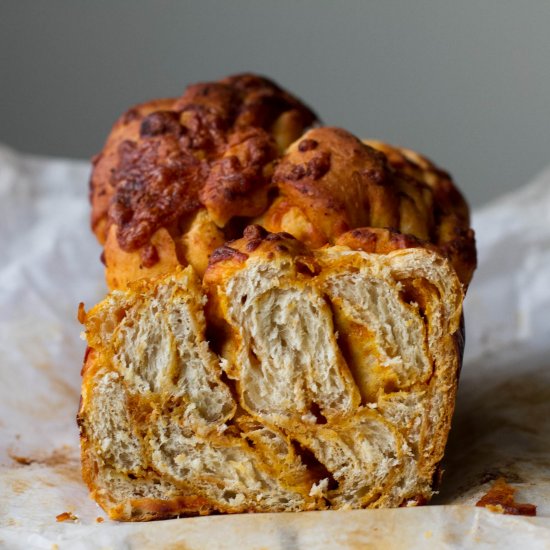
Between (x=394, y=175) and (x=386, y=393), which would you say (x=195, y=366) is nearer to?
(x=386, y=393)

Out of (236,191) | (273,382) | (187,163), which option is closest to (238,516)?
(273,382)

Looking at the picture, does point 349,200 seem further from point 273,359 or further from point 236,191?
point 273,359

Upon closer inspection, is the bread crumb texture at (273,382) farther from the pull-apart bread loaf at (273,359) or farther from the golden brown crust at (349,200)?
the golden brown crust at (349,200)

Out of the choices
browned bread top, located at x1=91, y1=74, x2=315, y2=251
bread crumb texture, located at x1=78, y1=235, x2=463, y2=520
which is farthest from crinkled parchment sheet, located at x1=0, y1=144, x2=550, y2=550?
browned bread top, located at x1=91, y1=74, x2=315, y2=251

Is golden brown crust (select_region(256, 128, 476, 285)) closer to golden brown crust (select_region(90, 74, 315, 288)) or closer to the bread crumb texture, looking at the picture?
golden brown crust (select_region(90, 74, 315, 288))

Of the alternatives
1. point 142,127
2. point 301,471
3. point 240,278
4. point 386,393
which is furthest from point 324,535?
point 142,127

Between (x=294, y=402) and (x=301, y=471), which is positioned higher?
(x=294, y=402)

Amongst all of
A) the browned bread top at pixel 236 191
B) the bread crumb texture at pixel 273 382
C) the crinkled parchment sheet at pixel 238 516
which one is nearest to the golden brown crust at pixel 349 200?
the browned bread top at pixel 236 191
